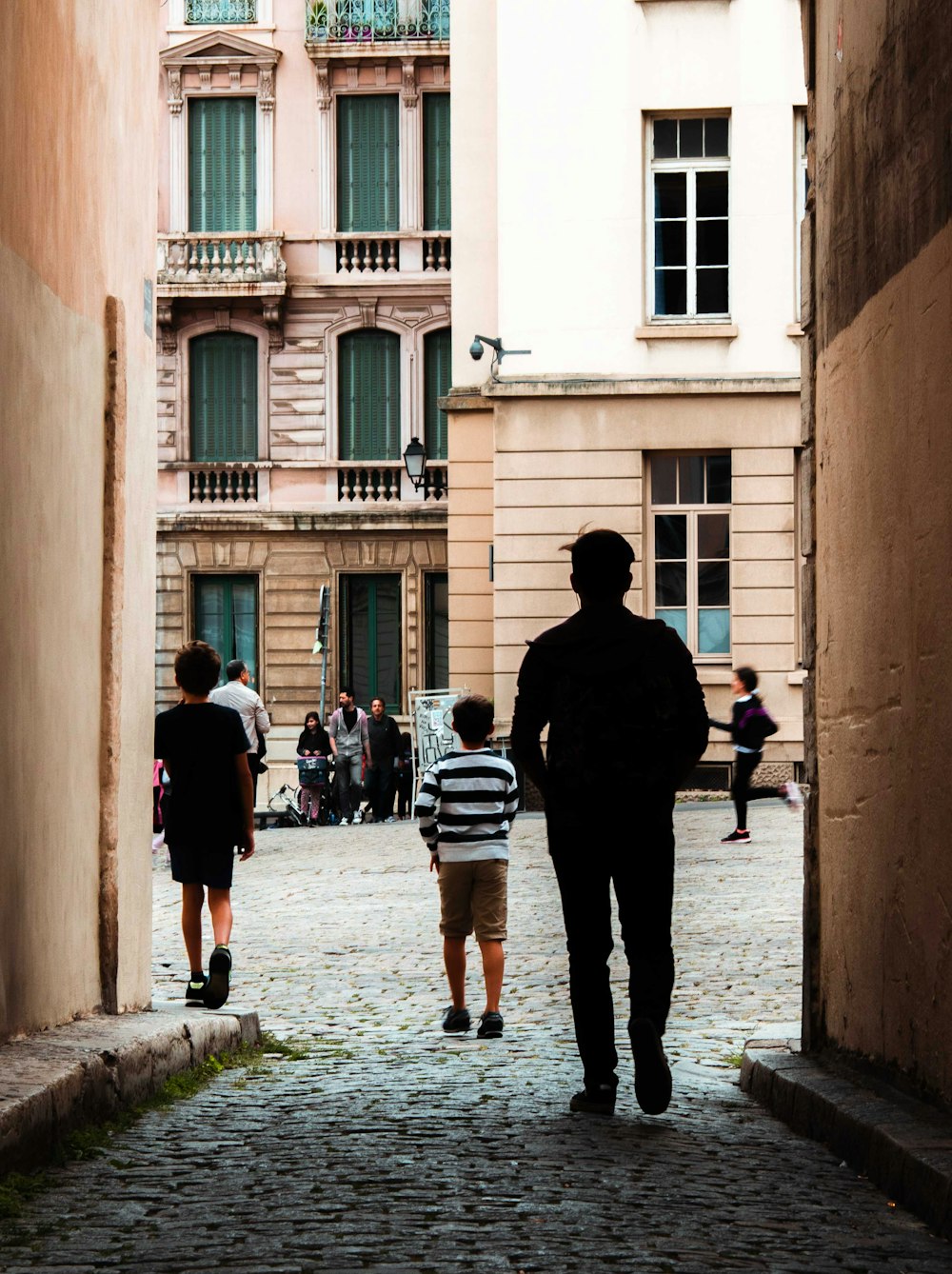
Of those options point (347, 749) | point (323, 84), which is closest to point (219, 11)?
point (323, 84)

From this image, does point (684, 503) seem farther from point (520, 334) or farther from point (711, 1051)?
point (711, 1051)

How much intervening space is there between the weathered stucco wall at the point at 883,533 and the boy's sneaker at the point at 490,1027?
2.08m

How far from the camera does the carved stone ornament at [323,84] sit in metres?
A: 33.5

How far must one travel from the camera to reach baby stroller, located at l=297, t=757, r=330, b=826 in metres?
25.4

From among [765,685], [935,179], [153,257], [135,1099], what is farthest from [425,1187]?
[765,685]

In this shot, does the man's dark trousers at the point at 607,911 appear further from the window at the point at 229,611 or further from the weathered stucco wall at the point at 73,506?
the window at the point at 229,611

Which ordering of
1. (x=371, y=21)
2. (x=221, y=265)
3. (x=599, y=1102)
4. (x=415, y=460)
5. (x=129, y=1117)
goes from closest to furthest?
(x=599, y=1102), (x=129, y=1117), (x=415, y=460), (x=371, y=21), (x=221, y=265)

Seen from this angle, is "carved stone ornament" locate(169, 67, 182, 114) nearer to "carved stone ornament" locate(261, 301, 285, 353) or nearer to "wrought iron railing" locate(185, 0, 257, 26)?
"wrought iron railing" locate(185, 0, 257, 26)

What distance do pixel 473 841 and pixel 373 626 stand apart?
23.9m

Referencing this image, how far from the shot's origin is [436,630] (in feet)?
109

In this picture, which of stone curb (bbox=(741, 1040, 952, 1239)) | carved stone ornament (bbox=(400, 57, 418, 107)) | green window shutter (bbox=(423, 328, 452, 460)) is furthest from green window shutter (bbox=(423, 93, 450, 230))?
stone curb (bbox=(741, 1040, 952, 1239))

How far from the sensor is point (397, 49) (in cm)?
3338

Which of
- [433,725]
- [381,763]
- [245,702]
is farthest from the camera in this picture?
[381,763]

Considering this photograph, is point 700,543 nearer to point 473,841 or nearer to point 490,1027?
point 473,841
